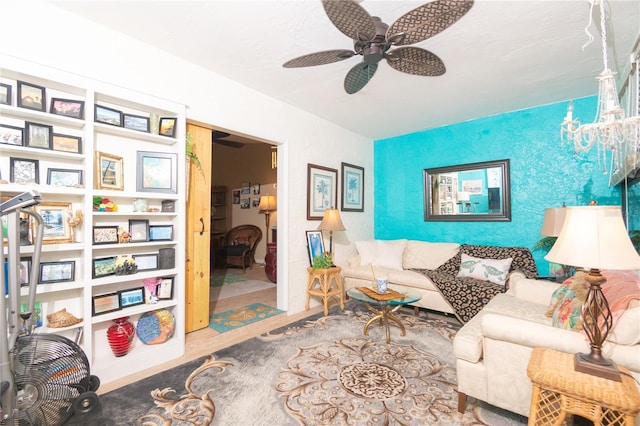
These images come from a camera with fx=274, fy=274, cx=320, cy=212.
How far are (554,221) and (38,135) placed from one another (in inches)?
176

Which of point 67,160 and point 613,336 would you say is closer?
point 613,336

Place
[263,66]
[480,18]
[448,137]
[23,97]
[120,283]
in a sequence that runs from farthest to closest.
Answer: [448,137]
[263,66]
[120,283]
[480,18]
[23,97]

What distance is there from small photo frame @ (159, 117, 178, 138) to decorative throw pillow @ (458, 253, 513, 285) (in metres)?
3.70

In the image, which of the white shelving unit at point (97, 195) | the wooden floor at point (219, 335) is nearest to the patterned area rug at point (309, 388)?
the wooden floor at point (219, 335)

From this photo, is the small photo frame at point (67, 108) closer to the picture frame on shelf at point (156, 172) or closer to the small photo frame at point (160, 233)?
the picture frame on shelf at point (156, 172)

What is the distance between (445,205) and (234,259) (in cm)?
470

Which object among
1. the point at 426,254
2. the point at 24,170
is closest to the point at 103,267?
the point at 24,170

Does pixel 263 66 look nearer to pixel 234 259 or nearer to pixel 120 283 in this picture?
pixel 120 283

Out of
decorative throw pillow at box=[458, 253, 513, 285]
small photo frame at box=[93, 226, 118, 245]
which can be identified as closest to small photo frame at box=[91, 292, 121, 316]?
small photo frame at box=[93, 226, 118, 245]

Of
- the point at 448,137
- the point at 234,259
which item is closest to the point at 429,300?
the point at 448,137

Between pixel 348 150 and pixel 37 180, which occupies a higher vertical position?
pixel 348 150

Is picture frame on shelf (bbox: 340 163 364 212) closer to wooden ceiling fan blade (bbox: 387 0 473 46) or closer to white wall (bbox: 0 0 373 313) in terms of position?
white wall (bbox: 0 0 373 313)

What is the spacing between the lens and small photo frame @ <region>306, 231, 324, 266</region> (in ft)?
12.5

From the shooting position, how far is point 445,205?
14.3ft
